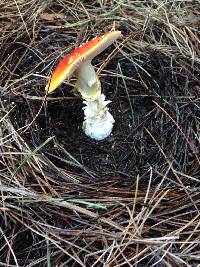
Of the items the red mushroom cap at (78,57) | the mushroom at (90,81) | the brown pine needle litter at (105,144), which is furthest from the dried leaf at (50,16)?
the red mushroom cap at (78,57)

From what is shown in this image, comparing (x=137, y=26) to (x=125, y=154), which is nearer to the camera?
(x=125, y=154)

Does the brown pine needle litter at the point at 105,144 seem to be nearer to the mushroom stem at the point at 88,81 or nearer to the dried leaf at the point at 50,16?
the dried leaf at the point at 50,16

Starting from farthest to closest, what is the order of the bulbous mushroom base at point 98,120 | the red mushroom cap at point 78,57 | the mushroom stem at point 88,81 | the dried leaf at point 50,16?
the dried leaf at point 50,16, the bulbous mushroom base at point 98,120, the mushroom stem at point 88,81, the red mushroom cap at point 78,57

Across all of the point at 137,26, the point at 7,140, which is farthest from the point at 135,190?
the point at 137,26

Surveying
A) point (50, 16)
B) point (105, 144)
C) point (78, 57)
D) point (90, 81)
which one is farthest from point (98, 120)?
point (50, 16)

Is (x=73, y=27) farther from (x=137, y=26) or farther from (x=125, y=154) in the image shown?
(x=125, y=154)

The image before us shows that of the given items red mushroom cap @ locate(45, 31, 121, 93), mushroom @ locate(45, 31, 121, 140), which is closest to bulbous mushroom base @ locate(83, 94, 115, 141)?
mushroom @ locate(45, 31, 121, 140)

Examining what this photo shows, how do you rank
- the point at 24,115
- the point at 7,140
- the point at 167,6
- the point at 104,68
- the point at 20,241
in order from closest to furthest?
the point at 20,241, the point at 7,140, the point at 24,115, the point at 104,68, the point at 167,6

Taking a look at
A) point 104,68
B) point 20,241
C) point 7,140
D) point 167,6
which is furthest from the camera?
point 167,6
